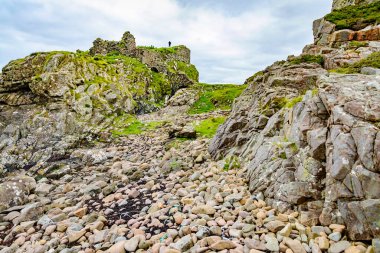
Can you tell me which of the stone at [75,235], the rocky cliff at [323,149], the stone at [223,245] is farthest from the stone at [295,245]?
the stone at [75,235]

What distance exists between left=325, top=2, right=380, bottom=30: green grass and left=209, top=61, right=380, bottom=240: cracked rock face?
49.7 feet

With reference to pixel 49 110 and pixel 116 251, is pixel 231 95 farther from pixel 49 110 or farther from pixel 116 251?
pixel 116 251

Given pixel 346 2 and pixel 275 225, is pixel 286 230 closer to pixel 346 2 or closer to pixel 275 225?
pixel 275 225

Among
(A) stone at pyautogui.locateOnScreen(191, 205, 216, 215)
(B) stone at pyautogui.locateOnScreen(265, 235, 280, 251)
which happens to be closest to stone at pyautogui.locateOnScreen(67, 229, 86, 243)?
(A) stone at pyautogui.locateOnScreen(191, 205, 216, 215)

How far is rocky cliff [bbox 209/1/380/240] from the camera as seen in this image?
21.8 ft

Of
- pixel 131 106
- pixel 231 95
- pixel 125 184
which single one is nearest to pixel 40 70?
pixel 131 106

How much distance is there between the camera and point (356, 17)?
23.1m

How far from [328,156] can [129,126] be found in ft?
82.0

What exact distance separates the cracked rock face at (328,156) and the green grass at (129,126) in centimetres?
1793

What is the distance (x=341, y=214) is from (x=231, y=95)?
125 ft

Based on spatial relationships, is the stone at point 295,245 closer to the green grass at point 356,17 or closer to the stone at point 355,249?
the stone at point 355,249

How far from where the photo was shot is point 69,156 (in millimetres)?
22031

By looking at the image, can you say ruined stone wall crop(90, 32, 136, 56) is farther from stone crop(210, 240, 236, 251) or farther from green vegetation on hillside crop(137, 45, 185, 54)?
stone crop(210, 240, 236, 251)

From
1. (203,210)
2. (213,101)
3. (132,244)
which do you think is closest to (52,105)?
(132,244)
